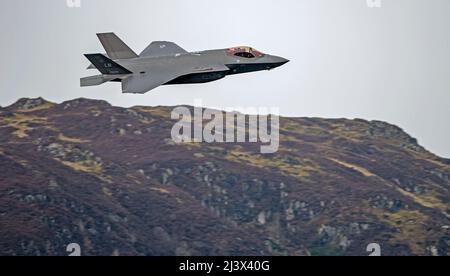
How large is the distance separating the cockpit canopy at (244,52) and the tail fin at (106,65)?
950 cm

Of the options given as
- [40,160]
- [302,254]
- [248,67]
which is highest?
[248,67]

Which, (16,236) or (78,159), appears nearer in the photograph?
(16,236)

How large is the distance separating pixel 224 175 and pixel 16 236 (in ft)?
132

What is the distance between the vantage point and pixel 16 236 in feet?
499

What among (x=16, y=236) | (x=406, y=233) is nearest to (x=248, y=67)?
(x=16, y=236)

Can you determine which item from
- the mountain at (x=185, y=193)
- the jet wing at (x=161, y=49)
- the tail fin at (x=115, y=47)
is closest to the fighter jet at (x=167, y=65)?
the tail fin at (x=115, y=47)

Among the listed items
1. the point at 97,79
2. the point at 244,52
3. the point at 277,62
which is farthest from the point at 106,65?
the point at 277,62

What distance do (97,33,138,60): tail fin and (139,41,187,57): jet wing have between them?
107 inches

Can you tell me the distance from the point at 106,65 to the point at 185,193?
253 ft

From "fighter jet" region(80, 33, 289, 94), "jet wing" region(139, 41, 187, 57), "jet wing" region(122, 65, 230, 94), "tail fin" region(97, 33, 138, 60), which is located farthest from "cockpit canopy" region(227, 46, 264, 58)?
"tail fin" region(97, 33, 138, 60)

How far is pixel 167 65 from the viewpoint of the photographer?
332 feet

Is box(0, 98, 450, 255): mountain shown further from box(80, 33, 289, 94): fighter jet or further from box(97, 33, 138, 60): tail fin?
box(80, 33, 289, 94): fighter jet

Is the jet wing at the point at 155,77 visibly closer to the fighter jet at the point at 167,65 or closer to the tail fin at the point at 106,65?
the fighter jet at the point at 167,65

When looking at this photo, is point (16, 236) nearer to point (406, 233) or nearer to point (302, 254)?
point (302, 254)
